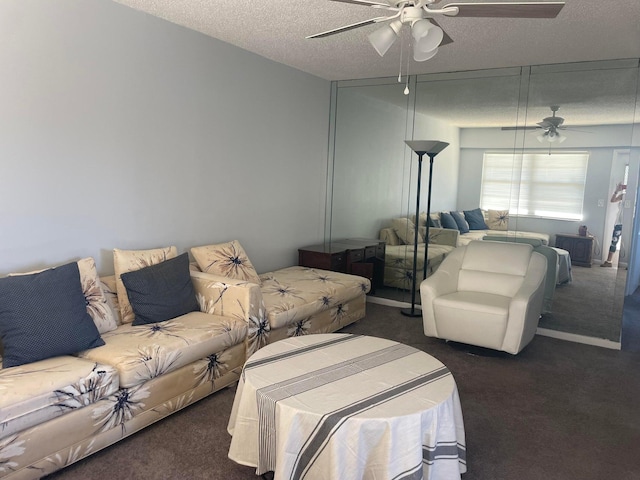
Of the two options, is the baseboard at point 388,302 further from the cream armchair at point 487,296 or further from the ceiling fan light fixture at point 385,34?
the ceiling fan light fixture at point 385,34

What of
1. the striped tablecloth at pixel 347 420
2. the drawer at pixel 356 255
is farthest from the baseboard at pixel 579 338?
the striped tablecloth at pixel 347 420

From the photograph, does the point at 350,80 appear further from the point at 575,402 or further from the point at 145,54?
A: the point at 575,402

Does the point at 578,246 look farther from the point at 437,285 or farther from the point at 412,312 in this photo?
the point at 412,312

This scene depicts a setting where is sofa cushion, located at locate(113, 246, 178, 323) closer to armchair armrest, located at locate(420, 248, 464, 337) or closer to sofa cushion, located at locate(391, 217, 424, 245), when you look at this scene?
armchair armrest, located at locate(420, 248, 464, 337)

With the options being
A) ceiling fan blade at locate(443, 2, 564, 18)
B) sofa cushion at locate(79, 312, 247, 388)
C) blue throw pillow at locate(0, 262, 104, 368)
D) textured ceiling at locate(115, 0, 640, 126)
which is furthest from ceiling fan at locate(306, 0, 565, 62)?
blue throw pillow at locate(0, 262, 104, 368)

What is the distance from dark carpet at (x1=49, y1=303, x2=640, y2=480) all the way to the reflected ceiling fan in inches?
73.4

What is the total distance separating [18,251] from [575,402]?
3562mm

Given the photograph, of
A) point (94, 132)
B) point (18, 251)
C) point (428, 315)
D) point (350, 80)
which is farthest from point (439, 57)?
point (18, 251)

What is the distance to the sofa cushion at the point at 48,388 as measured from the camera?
193 cm

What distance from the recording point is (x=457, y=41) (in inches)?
142

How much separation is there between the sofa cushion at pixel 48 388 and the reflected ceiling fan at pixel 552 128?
3.89m

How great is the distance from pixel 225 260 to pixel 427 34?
91.3 inches

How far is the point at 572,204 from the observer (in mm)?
4207

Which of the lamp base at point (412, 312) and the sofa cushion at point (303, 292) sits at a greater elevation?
A: the sofa cushion at point (303, 292)
